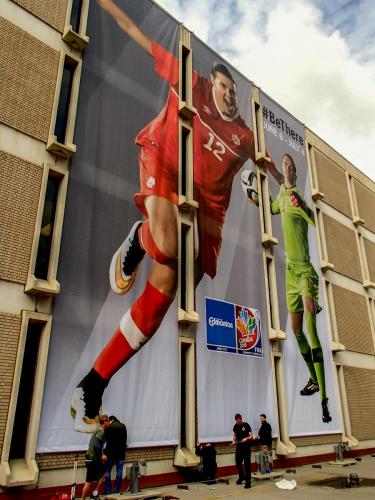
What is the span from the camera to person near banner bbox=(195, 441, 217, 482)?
14.0m

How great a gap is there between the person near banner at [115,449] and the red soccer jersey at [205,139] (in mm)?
9559

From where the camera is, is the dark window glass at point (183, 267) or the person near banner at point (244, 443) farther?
the dark window glass at point (183, 267)

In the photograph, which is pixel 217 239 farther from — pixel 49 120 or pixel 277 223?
pixel 49 120

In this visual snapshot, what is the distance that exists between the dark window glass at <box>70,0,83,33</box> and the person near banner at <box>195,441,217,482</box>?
50.4 ft

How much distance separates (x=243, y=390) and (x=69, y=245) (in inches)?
344

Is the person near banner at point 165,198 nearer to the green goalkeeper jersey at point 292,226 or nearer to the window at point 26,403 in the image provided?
the window at point 26,403

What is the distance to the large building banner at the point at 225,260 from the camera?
15727mm

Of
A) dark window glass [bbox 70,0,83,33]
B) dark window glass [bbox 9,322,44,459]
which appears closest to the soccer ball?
dark window glass [bbox 70,0,83,33]

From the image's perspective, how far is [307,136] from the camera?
27.0 meters

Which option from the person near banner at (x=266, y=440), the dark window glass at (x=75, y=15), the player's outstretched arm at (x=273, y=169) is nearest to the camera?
the person near banner at (x=266, y=440)

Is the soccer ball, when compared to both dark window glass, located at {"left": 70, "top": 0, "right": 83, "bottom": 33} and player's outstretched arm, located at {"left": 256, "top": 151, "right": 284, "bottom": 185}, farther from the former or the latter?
dark window glass, located at {"left": 70, "top": 0, "right": 83, "bottom": 33}

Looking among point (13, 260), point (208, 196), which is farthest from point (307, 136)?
point (13, 260)

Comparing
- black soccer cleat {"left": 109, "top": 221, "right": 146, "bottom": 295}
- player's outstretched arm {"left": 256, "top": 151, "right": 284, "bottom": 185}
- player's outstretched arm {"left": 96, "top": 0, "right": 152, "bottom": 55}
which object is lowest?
black soccer cleat {"left": 109, "top": 221, "right": 146, "bottom": 295}

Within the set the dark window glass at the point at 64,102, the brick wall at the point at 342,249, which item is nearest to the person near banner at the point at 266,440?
the brick wall at the point at 342,249
